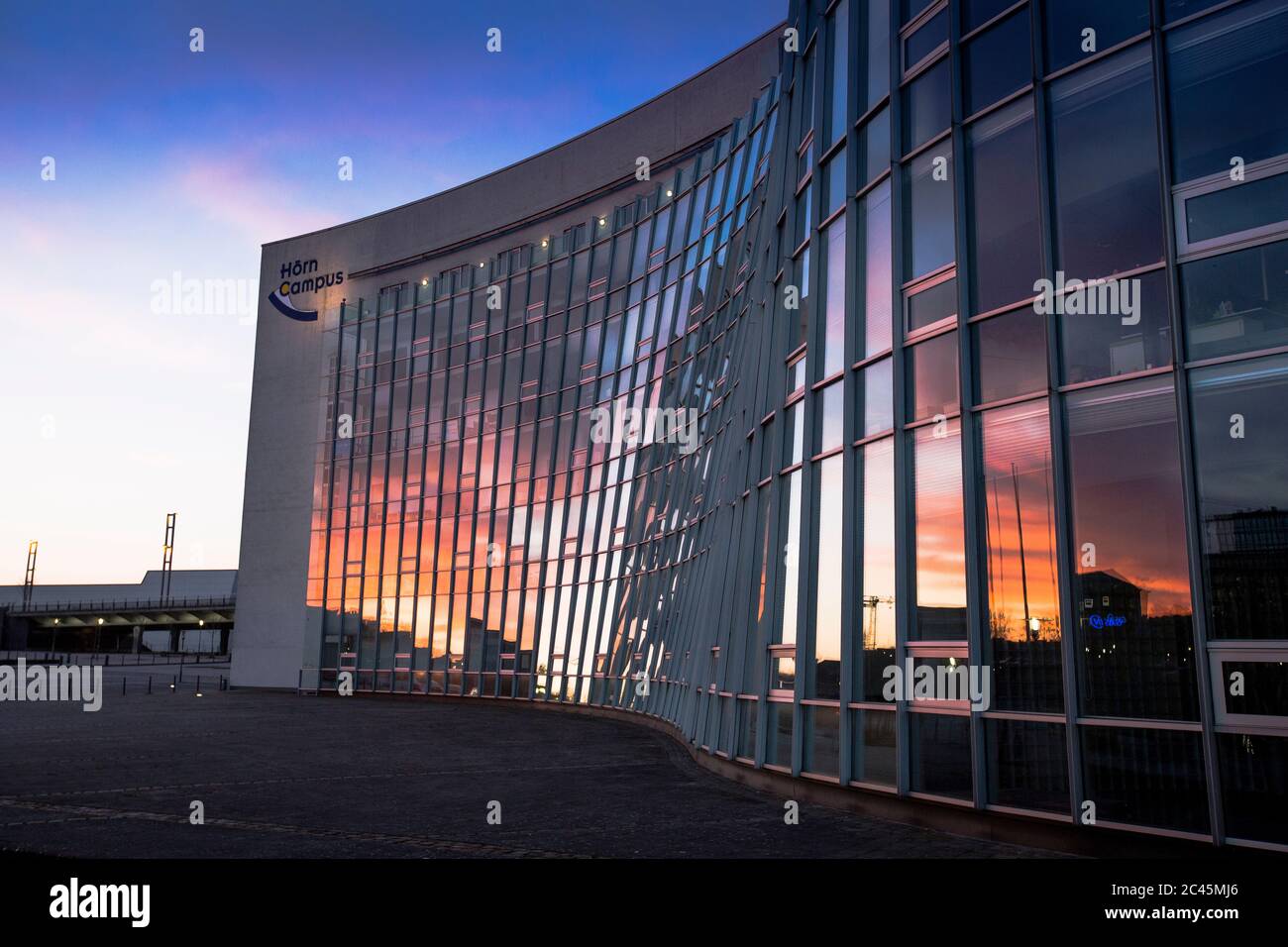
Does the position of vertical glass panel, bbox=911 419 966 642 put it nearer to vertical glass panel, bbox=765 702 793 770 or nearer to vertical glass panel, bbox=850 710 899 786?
vertical glass panel, bbox=850 710 899 786

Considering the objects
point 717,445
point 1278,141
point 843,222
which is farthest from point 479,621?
point 1278,141

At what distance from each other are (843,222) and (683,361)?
1517cm

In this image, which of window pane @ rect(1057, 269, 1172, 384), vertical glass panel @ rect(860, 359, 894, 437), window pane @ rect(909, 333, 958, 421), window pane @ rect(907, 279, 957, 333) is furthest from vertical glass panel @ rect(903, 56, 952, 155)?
window pane @ rect(1057, 269, 1172, 384)

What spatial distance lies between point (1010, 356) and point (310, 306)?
4469 cm

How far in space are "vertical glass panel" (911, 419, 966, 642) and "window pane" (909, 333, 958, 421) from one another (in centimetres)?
22

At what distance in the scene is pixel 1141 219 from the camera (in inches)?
382

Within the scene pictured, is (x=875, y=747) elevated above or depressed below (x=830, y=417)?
below

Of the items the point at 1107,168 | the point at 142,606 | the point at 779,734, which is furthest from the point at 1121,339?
the point at 142,606

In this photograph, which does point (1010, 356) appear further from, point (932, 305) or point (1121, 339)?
point (932, 305)

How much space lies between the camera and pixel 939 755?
1038 cm

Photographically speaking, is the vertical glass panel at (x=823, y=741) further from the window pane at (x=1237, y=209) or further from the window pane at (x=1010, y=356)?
the window pane at (x=1237, y=209)

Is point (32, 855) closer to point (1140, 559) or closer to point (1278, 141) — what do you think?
point (1140, 559)

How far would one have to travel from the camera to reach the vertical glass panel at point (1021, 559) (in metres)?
9.73

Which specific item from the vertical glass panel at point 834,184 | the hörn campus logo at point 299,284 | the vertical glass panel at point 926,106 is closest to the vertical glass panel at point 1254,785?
the vertical glass panel at point 926,106
